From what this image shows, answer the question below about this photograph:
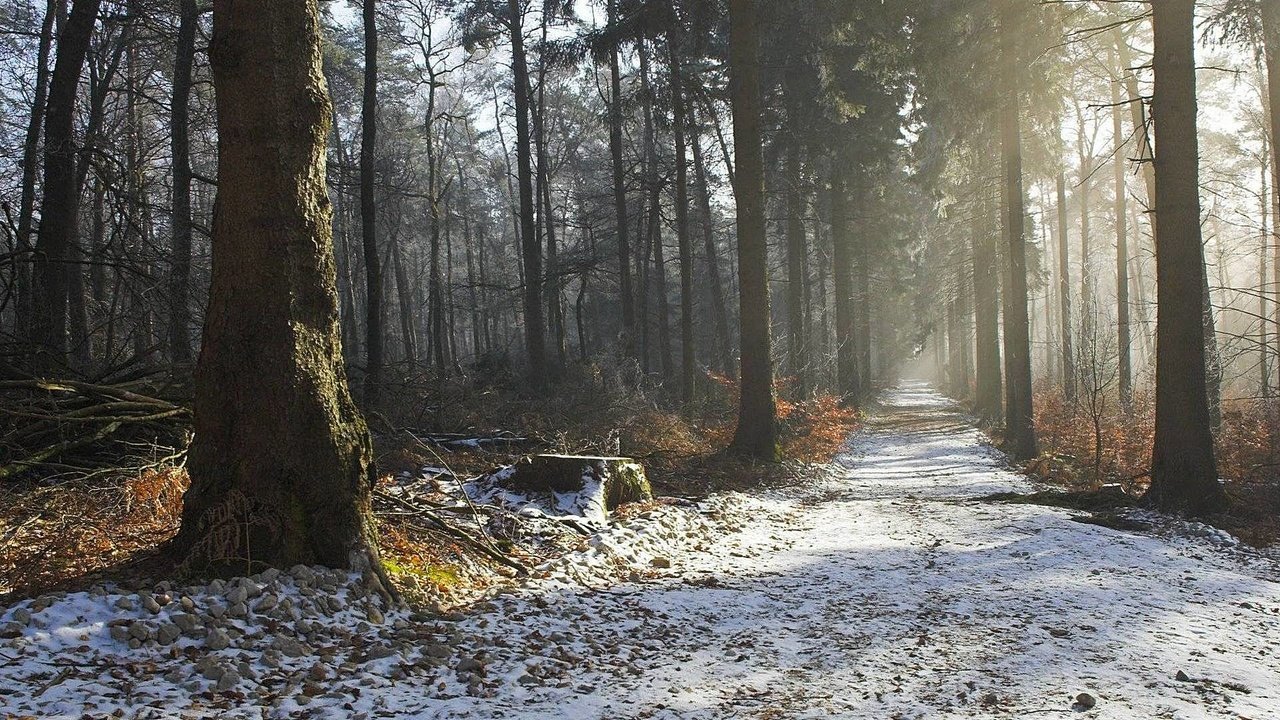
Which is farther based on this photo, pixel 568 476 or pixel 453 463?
pixel 453 463

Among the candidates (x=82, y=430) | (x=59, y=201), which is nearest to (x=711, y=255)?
(x=59, y=201)

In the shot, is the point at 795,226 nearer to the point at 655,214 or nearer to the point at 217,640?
the point at 655,214

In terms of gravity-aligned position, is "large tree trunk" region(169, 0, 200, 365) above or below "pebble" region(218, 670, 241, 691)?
above

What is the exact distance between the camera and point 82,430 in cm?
584

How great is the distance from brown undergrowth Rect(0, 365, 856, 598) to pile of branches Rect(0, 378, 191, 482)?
16 centimetres

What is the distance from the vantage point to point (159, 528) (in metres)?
5.02

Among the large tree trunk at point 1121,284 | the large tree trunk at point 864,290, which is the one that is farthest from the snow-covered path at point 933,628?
the large tree trunk at point 864,290

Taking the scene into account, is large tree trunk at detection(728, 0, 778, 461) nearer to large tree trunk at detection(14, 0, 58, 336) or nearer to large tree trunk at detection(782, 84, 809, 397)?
large tree trunk at detection(782, 84, 809, 397)

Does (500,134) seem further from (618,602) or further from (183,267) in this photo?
(618,602)

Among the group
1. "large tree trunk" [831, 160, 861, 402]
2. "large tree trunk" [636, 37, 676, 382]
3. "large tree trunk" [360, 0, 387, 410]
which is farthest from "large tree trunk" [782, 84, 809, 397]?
"large tree trunk" [360, 0, 387, 410]

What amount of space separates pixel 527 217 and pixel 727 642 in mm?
16822

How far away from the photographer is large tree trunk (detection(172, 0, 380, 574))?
4410 mm

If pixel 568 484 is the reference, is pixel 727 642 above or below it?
below

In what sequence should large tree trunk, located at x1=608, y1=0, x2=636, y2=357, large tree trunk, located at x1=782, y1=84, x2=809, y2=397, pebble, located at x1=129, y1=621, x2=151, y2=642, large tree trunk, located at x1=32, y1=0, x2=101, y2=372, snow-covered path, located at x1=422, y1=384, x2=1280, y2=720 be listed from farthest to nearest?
large tree trunk, located at x1=782, y1=84, x2=809, y2=397 < large tree trunk, located at x1=608, y1=0, x2=636, y2=357 < large tree trunk, located at x1=32, y1=0, x2=101, y2=372 < snow-covered path, located at x1=422, y1=384, x2=1280, y2=720 < pebble, located at x1=129, y1=621, x2=151, y2=642
